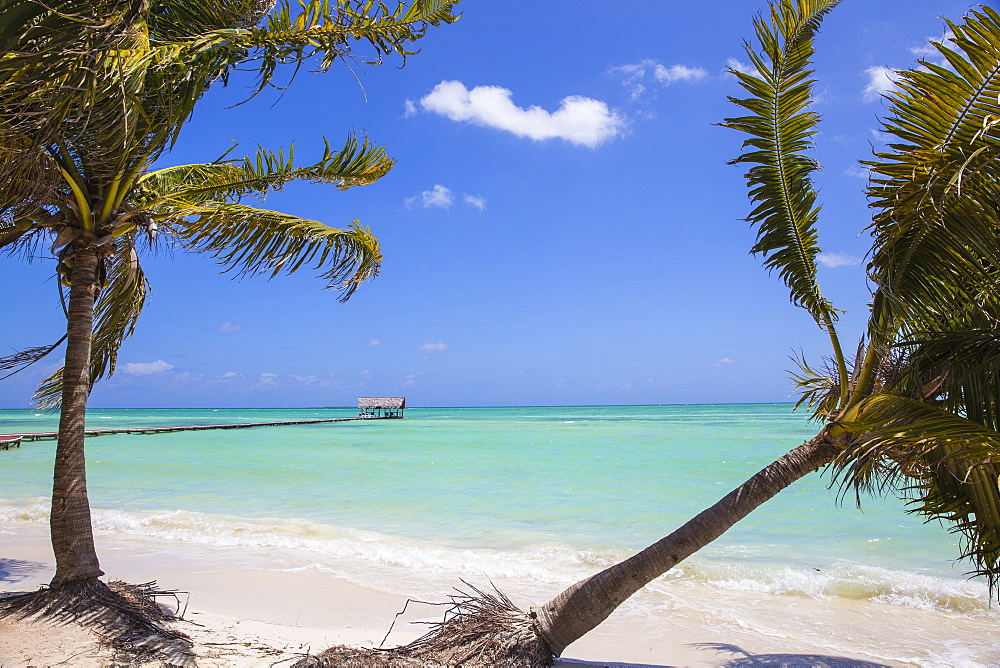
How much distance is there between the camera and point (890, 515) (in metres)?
11.3

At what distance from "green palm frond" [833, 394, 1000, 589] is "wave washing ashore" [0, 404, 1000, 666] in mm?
2167

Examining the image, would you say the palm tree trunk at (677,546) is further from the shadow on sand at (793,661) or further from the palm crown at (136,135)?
the palm crown at (136,135)

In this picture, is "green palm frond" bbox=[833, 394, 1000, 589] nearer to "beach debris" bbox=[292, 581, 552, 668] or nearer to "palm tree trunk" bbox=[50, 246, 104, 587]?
"beach debris" bbox=[292, 581, 552, 668]

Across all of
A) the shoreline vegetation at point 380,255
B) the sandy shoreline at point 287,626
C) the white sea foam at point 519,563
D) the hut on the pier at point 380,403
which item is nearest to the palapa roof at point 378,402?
the hut on the pier at point 380,403

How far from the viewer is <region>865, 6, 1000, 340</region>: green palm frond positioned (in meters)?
2.71

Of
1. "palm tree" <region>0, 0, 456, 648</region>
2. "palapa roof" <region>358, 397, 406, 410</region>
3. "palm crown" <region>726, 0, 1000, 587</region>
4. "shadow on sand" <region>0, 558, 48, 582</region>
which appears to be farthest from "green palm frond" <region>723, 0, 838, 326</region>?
"palapa roof" <region>358, 397, 406, 410</region>

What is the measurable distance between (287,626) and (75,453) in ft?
7.18

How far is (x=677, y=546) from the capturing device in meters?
3.68

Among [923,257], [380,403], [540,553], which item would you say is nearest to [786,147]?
[923,257]

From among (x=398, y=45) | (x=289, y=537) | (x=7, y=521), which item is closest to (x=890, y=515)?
(x=289, y=537)

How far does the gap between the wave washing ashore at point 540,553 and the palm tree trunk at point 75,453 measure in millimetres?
1943

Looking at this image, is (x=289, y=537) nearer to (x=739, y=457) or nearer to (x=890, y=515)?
(x=890, y=515)

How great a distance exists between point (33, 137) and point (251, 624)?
12.5ft

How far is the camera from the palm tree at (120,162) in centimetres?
254
